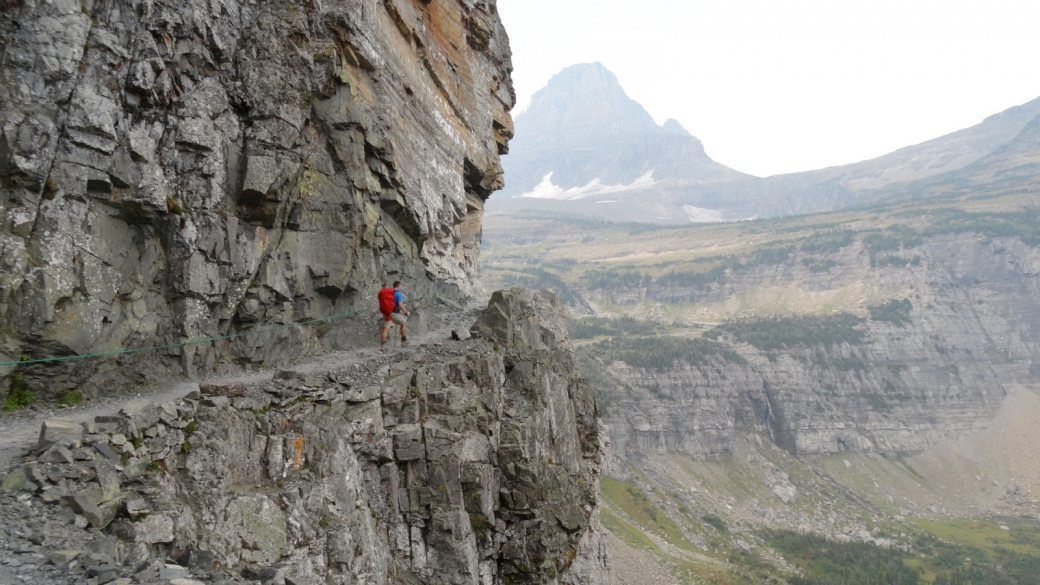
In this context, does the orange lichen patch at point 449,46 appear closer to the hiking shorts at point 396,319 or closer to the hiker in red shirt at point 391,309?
the hiker in red shirt at point 391,309

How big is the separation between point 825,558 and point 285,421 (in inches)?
3105

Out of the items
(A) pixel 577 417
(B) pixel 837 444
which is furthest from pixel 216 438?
(B) pixel 837 444

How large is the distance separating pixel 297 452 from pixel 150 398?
3.36 meters

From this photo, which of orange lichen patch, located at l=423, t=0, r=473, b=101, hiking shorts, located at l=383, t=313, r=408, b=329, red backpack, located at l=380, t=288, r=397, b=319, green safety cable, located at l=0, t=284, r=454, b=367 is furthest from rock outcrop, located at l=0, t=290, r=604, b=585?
orange lichen patch, located at l=423, t=0, r=473, b=101

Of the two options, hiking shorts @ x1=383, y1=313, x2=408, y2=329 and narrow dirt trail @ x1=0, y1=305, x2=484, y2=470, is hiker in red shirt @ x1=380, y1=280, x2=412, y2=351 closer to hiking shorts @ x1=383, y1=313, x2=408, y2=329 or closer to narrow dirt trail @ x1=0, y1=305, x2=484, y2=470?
hiking shorts @ x1=383, y1=313, x2=408, y2=329

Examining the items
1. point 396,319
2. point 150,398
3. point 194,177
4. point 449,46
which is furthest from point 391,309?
point 449,46

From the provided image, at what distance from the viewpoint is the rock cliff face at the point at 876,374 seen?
4252 inches

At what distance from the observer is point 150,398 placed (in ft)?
39.6

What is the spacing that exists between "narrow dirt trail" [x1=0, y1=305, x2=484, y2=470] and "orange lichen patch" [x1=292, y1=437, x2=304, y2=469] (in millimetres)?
2088

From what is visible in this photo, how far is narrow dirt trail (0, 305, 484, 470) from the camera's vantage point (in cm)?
946

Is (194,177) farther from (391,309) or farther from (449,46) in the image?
(449,46)

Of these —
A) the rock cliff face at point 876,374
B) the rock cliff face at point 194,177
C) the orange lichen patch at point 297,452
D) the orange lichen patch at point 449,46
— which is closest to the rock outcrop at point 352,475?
the orange lichen patch at point 297,452

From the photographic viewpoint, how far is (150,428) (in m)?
9.91

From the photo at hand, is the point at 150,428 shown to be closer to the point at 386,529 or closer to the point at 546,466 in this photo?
the point at 386,529
